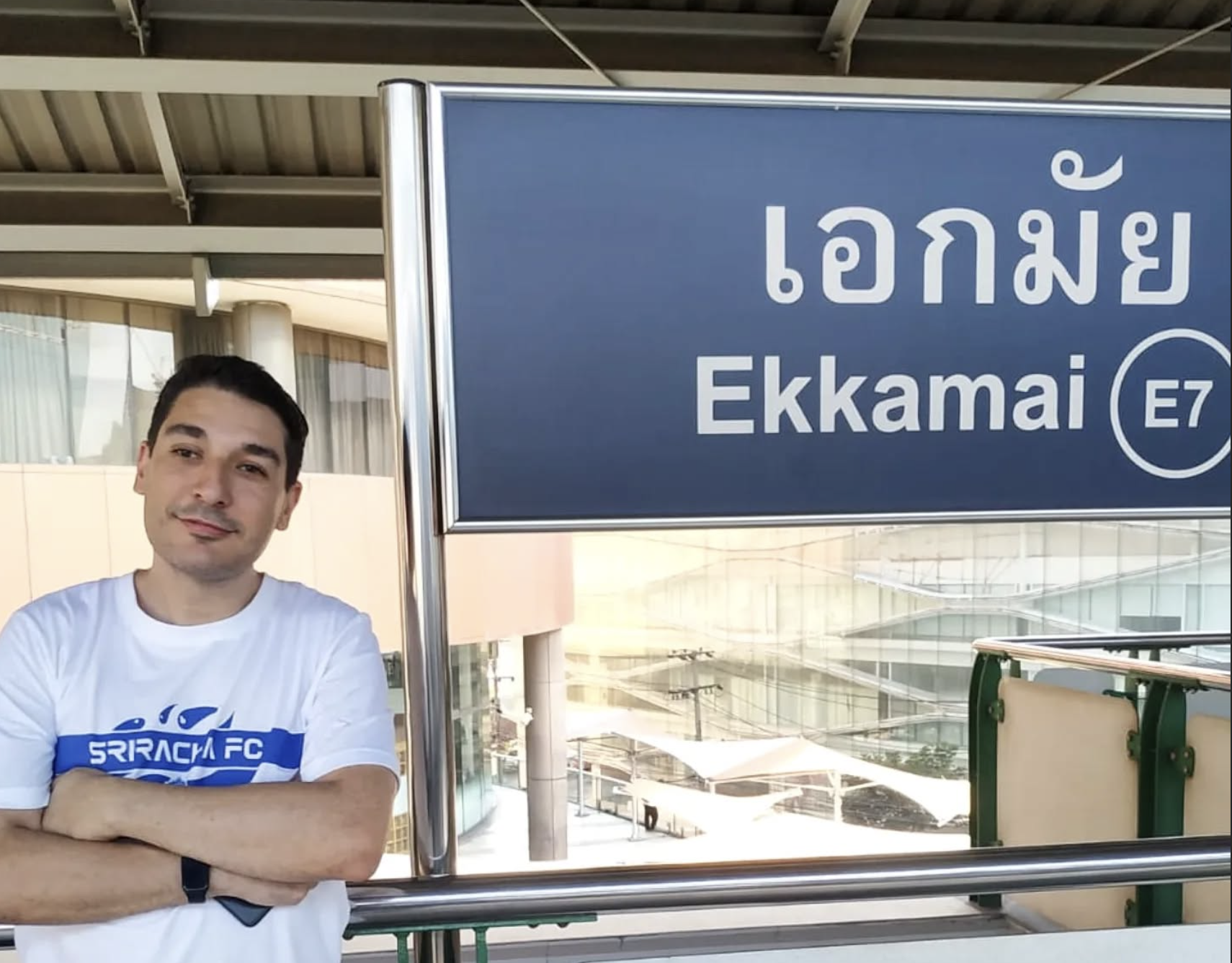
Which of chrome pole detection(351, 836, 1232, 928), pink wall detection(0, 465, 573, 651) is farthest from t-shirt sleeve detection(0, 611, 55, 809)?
pink wall detection(0, 465, 573, 651)

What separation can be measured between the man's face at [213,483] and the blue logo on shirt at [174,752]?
17 centimetres

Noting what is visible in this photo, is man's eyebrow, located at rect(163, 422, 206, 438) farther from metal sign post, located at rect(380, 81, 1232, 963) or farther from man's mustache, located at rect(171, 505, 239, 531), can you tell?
metal sign post, located at rect(380, 81, 1232, 963)

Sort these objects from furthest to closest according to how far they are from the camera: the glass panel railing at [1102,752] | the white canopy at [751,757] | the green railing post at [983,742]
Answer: the white canopy at [751,757], the green railing post at [983,742], the glass panel railing at [1102,752]

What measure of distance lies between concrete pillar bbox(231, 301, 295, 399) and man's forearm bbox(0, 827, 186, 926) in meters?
8.37

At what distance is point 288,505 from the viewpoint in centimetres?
120

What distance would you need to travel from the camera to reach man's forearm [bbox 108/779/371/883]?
904 millimetres

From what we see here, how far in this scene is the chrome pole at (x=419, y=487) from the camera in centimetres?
93

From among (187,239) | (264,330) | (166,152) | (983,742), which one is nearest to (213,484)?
(983,742)

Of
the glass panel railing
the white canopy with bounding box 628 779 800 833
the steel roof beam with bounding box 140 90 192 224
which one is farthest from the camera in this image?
the white canopy with bounding box 628 779 800 833

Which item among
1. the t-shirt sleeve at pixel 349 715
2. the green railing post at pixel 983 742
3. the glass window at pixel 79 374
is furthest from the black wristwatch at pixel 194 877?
the glass window at pixel 79 374

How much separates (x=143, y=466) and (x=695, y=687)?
10.2 m

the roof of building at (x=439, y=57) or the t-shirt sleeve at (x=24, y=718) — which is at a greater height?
the roof of building at (x=439, y=57)

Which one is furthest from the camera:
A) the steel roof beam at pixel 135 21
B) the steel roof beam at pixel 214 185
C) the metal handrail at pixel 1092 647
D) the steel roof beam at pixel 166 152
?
the steel roof beam at pixel 214 185

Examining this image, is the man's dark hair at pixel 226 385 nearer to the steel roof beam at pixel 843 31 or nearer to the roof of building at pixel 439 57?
the roof of building at pixel 439 57
